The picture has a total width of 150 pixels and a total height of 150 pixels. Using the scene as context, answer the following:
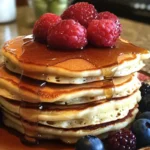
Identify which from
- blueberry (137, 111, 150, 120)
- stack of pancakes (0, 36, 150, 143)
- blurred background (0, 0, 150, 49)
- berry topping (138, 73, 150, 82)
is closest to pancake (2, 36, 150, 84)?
stack of pancakes (0, 36, 150, 143)

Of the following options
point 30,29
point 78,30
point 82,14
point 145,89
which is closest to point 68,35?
point 78,30

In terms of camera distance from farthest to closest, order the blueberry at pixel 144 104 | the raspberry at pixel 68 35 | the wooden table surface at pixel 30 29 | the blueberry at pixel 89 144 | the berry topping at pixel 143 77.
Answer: the wooden table surface at pixel 30 29 → the berry topping at pixel 143 77 → the blueberry at pixel 144 104 → the raspberry at pixel 68 35 → the blueberry at pixel 89 144

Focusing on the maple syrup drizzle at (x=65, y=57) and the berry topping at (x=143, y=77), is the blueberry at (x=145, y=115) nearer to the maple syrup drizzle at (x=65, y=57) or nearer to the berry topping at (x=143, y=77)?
the maple syrup drizzle at (x=65, y=57)

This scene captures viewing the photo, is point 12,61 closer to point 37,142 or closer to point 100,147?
point 37,142

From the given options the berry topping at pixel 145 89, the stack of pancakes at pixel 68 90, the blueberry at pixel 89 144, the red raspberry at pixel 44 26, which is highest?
the red raspberry at pixel 44 26

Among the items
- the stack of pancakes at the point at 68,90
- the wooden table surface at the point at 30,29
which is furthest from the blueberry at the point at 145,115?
the wooden table surface at the point at 30,29

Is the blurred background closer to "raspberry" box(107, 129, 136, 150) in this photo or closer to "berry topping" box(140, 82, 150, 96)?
"berry topping" box(140, 82, 150, 96)

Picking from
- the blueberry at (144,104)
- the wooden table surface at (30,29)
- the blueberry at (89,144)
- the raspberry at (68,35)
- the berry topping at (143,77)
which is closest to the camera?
the blueberry at (89,144)

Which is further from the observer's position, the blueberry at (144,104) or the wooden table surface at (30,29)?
the wooden table surface at (30,29)
